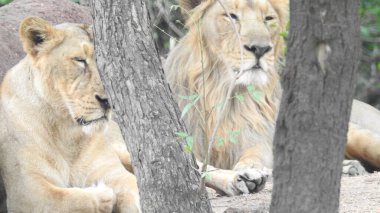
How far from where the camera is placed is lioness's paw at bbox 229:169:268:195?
4637 mm

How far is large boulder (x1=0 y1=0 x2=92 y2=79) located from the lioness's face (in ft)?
2.92

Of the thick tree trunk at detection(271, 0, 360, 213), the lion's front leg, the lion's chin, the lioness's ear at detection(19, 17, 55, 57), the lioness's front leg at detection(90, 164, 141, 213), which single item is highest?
the thick tree trunk at detection(271, 0, 360, 213)

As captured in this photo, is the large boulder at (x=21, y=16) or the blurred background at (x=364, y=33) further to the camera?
the blurred background at (x=364, y=33)

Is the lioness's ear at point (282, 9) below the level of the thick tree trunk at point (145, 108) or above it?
below

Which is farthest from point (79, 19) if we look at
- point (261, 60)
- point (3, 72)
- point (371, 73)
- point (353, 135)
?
point (371, 73)

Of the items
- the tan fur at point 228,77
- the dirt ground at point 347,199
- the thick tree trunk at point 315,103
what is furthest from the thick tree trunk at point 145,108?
the tan fur at point 228,77

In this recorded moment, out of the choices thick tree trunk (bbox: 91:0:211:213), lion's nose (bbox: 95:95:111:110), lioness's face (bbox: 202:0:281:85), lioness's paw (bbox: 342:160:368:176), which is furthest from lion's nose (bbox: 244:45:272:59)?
thick tree trunk (bbox: 91:0:211:213)

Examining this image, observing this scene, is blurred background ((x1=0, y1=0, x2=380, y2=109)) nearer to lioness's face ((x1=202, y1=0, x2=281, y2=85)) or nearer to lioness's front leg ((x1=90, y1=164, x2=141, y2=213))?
lioness's face ((x1=202, y1=0, x2=281, y2=85))

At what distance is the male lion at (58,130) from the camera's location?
12.9ft

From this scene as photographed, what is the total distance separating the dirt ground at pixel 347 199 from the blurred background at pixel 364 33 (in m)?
1.67

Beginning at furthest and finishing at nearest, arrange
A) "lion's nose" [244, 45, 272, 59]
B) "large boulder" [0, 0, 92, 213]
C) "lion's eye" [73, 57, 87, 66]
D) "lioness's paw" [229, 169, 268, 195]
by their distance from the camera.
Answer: "large boulder" [0, 0, 92, 213]
"lion's nose" [244, 45, 272, 59]
"lioness's paw" [229, 169, 268, 195]
"lion's eye" [73, 57, 87, 66]

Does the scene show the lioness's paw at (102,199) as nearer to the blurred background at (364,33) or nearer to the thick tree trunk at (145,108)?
the thick tree trunk at (145,108)

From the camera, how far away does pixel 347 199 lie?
414 cm

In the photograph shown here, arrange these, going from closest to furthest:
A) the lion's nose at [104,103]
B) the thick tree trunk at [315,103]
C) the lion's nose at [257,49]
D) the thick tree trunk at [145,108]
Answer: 1. the thick tree trunk at [315,103]
2. the thick tree trunk at [145,108]
3. the lion's nose at [104,103]
4. the lion's nose at [257,49]
